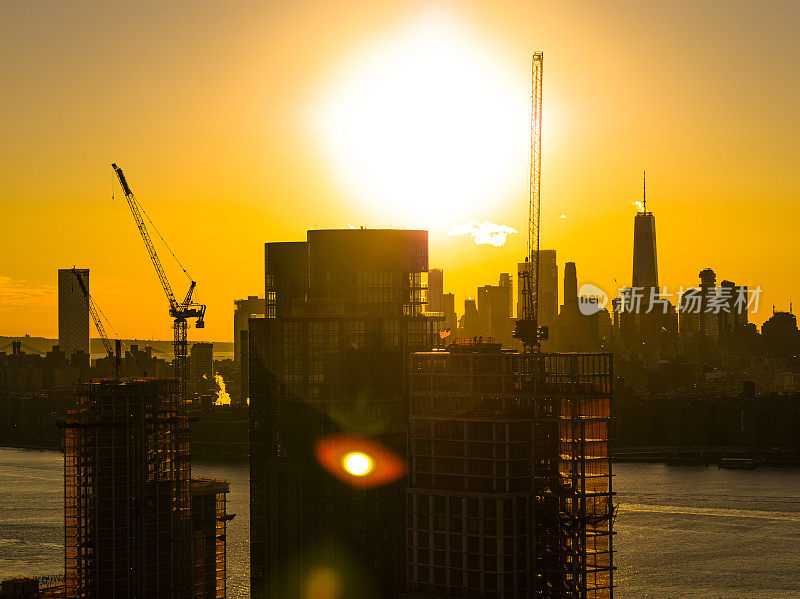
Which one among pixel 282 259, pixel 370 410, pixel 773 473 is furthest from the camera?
pixel 773 473

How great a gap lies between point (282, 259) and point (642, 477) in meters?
95.6

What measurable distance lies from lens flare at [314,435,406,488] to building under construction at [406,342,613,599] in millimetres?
Result: 15846

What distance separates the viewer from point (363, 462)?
77.2 meters

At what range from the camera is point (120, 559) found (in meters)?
66.0

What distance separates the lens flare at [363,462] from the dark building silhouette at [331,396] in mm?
357

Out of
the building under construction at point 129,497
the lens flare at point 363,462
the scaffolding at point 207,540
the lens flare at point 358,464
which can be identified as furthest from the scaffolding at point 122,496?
the lens flare at point 358,464

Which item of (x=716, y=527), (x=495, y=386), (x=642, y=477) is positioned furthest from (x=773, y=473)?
(x=495, y=386)

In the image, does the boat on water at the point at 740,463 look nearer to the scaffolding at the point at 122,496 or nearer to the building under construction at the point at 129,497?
the building under construction at the point at 129,497

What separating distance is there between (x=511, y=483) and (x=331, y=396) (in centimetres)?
2314

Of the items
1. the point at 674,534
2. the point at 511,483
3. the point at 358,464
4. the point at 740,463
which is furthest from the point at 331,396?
the point at 740,463

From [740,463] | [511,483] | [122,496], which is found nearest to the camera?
[511,483]

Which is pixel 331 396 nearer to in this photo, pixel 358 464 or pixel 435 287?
pixel 358 464

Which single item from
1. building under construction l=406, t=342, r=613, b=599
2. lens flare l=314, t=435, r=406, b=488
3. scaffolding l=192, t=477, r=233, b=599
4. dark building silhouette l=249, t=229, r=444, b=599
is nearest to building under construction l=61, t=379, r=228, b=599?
scaffolding l=192, t=477, r=233, b=599

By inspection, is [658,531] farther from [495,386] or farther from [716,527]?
[495,386]
